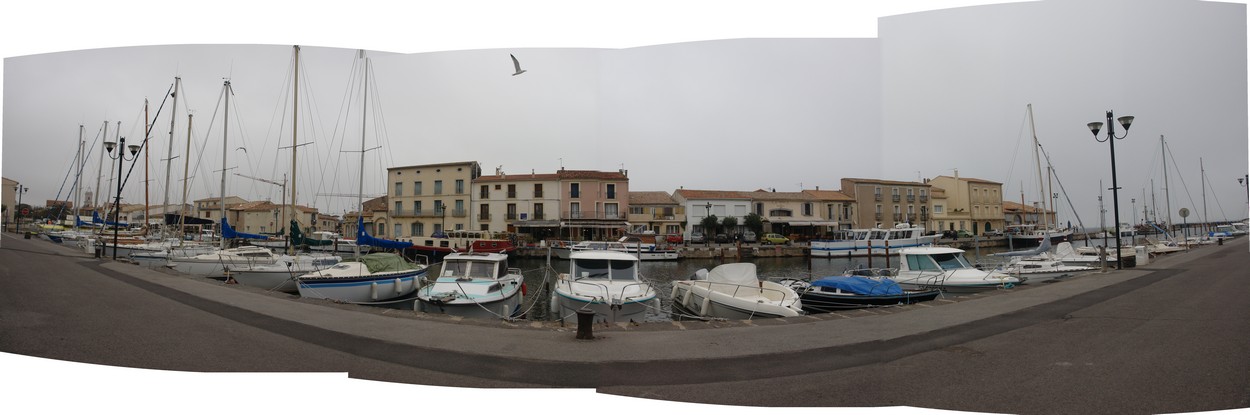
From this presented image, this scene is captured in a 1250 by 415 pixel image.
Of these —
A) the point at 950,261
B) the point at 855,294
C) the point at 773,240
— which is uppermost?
the point at 773,240

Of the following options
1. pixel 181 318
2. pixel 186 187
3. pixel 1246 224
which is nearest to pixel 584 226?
pixel 181 318

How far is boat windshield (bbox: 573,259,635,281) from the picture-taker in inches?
311

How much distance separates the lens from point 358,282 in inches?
328

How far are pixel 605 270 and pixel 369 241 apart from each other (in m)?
3.81

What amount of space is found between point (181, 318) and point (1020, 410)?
5621mm

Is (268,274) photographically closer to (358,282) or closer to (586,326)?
(358,282)

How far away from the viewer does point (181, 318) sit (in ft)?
12.0

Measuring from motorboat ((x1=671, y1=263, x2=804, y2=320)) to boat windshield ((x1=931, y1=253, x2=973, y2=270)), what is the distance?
8.39 feet

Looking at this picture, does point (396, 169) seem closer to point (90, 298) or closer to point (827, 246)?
point (90, 298)

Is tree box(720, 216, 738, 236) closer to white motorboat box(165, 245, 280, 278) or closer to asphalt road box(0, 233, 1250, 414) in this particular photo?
asphalt road box(0, 233, 1250, 414)

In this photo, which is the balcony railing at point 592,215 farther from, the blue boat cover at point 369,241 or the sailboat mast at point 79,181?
the sailboat mast at point 79,181

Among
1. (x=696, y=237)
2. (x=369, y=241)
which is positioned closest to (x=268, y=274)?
(x=369, y=241)

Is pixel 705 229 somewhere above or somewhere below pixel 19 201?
below

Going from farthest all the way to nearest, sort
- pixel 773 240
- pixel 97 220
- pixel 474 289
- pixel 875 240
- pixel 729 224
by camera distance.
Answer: pixel 773 240 < pixel 729 224 < pixel 474 289 < pixel 875 240 < pixel 97 220
